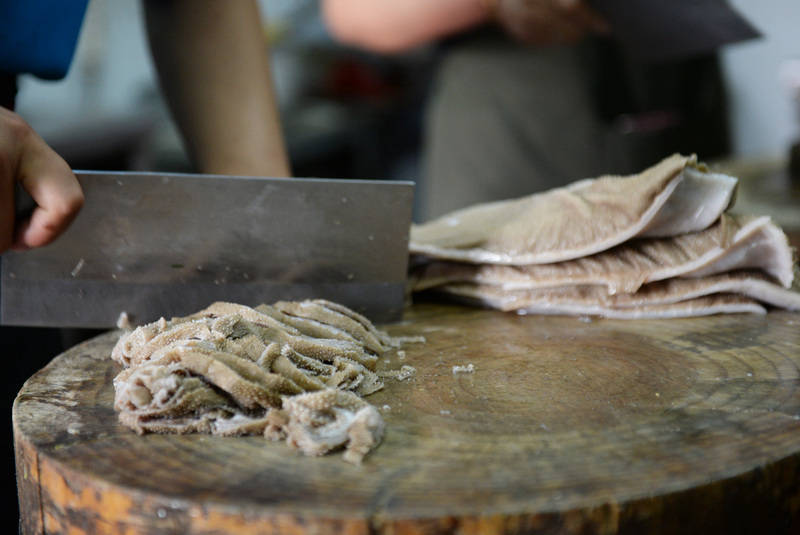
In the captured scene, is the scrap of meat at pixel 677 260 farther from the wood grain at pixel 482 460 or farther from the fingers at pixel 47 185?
the fingers at pixel 47 185

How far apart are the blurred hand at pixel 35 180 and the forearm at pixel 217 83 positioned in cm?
93

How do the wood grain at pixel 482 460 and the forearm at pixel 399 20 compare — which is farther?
the forearm at pixel 399 20

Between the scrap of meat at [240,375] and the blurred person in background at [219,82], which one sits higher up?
the blurred person in background at [219,82]

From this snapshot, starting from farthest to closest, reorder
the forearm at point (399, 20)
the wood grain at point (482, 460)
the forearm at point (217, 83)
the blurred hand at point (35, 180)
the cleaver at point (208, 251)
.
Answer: the forearm at point (399, 20) < the forearm at point (217, 83) < the cleaver at point (208, 251) < the blurred hand at point (35, 180) < the wood grain at point (482, 460)

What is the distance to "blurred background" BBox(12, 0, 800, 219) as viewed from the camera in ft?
14.9

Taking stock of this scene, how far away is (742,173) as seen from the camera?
10.9 ft

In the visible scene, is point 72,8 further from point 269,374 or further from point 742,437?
point 742,437

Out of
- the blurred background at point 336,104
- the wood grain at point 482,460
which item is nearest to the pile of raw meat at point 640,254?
the wood grain at point 482,460

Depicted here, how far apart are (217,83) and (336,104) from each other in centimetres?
447

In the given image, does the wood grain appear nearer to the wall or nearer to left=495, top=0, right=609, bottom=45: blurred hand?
left=495, top=0, right=609, bottom=45: blurred hand

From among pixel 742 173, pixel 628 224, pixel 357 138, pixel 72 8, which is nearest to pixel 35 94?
pixel 357 138

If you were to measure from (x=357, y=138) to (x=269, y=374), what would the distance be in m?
5.65

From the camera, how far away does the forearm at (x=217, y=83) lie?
2.14m

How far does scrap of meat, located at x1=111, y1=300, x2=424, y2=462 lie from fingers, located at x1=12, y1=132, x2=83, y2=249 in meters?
0.22
